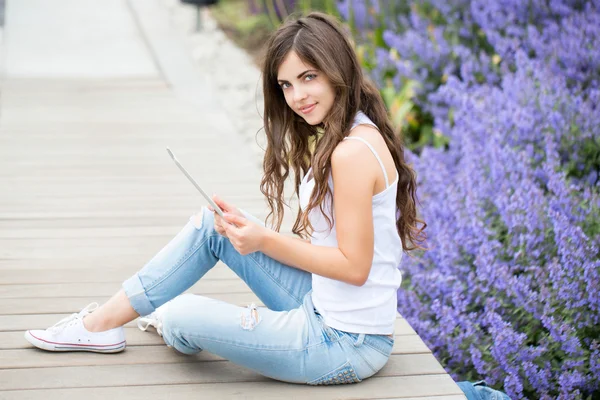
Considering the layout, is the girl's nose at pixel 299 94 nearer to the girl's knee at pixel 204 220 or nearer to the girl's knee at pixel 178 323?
the girl's knee at pixel 204 220

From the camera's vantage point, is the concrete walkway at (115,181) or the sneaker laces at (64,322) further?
the sneaker laces at (64,322)

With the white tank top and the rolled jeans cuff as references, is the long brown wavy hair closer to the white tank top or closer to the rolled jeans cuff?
the white tank top

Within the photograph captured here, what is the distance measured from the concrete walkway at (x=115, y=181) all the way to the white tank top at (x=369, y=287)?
20 cm

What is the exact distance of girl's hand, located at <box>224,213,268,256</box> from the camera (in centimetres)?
209

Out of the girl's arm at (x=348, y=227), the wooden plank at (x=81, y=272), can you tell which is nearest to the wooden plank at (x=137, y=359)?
the girl's arm at (x=348, y=227)

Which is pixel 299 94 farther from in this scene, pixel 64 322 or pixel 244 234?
pixel 64 322

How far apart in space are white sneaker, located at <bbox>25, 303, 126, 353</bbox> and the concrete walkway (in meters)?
0.03

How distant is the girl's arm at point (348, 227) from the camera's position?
6.64 feet

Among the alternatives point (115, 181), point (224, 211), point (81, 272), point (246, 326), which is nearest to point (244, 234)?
point (224, 211)

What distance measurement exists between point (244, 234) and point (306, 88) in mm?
433

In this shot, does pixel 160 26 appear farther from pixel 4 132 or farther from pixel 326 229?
pixel 326 229

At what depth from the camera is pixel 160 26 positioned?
325 inches

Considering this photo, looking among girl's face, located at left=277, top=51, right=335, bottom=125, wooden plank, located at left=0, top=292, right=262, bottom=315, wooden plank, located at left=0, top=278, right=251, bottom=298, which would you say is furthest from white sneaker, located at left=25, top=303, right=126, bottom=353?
girl's face, located at left=277, top=51, right=335, bottom=125

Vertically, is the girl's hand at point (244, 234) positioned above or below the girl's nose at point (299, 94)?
below
